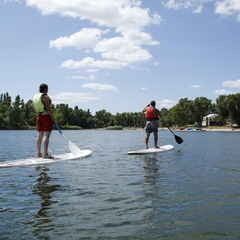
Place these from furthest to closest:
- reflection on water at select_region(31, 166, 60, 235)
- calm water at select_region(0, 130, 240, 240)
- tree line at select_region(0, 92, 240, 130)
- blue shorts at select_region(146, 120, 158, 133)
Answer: tree line at select_region(0, 92, 240, 130) < blue shorts at select_region(146, 120, 158, 133) < reflection on water at select_region(31, 166, 60, 235) < calm water at select_region(0, 130, 240, 240)

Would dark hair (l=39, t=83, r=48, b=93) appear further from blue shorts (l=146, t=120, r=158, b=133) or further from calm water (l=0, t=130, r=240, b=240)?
blue shorts (l=146, t=120, r=158, b=133)

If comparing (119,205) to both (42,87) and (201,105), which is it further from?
(201,105)

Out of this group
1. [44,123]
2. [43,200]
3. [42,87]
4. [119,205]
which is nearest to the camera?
[119,205]

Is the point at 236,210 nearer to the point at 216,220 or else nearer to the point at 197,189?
the point at 216,220

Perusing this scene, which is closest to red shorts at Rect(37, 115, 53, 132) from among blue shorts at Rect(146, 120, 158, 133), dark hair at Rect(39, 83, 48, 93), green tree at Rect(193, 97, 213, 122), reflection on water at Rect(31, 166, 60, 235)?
dark hair at Rect(39, 83, 48, 93)

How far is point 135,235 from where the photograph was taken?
292cm

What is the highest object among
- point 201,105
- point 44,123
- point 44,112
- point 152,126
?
point 201,105

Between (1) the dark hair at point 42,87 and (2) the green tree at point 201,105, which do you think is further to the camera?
(2) the green tree at point 201,105

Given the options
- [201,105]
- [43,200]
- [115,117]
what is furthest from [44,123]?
[115,117]

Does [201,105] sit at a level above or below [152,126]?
above

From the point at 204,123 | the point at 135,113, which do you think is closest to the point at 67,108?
the point at 135,113

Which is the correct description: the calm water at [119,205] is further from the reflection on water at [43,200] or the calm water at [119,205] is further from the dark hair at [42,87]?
the dark hair at [42,87]

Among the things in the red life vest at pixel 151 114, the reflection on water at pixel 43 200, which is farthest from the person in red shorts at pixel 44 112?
the red life vest at pixel 151 114

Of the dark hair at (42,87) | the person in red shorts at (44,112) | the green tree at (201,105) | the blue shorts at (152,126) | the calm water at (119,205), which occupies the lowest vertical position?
the calm water at (119,205)
